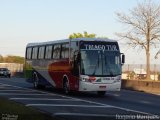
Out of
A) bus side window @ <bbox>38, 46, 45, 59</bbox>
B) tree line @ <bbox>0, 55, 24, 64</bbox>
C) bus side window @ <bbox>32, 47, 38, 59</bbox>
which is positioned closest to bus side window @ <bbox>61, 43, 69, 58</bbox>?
bus side window @ <bbox>38, 46, 45, 59</bbox>

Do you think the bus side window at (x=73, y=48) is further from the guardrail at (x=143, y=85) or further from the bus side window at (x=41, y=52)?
the guardrail at (x=143, y=85)

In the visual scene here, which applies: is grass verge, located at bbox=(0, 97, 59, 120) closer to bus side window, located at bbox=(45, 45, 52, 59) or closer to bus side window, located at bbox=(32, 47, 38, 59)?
bus side window, located at bbox=(45, 45, 52, 59)

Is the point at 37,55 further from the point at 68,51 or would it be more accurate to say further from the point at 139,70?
the point at 139,70

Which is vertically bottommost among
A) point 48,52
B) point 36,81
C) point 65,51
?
point 36,81

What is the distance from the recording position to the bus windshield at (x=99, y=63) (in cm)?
2784

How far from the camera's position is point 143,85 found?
40531 mm

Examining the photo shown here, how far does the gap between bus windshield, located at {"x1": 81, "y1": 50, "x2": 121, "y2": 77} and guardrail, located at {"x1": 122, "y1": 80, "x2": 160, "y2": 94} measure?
1047cm

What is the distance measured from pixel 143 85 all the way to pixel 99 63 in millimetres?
13234

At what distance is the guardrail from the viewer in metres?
38.7

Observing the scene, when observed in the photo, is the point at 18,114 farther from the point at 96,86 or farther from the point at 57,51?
the point at 57,51

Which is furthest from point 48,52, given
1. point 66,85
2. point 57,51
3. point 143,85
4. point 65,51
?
point 143,85

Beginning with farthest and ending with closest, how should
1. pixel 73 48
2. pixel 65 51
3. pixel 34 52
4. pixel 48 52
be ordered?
1. pixel 34 52
2. pixel 48 52
3. pixel 65 51
4. pixel 73 48

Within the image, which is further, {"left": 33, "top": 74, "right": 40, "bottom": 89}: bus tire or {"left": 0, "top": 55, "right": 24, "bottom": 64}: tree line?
{"left": 0, "top": 55, "right": 24, "bottom": 64}: tree line

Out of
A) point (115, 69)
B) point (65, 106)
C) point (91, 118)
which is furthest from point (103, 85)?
point (91, 118)
